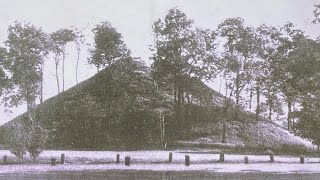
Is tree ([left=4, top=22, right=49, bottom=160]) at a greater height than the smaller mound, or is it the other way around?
tree ([left=4, top=22, right=49, bottom=160])

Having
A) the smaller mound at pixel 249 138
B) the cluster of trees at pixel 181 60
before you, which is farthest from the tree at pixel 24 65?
the smaller mound at pixel 249 138

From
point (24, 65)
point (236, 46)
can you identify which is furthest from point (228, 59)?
point (24, 65)

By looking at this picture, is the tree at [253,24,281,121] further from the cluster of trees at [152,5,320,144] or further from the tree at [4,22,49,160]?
the tree at [4,22,49,160]

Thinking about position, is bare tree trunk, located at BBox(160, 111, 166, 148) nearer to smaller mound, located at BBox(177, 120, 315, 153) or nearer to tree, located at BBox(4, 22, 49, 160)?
smaller mound, located at BBox(177, 120, 315, 153)

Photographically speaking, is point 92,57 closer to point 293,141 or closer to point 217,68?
point 217,68

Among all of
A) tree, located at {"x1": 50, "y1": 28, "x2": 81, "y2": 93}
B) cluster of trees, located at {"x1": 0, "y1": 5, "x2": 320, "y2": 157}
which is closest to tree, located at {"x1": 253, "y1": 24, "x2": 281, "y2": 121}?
cluster of trees, located at {"x1": 0, "y1": 5, "x2": 320, "y2": 157}

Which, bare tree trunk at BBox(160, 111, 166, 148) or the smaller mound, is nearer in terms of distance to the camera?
the smaller mound

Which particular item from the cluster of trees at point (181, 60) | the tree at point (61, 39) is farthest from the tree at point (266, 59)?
the tree at point (61, 39)

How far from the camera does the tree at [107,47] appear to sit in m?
54.6

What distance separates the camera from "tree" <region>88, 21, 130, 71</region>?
179ft

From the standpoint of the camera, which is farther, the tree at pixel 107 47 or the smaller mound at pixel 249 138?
the tree at pixel 107 47

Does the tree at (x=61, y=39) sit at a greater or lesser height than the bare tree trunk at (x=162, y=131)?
greater

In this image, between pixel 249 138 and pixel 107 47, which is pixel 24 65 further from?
pixel 249 138

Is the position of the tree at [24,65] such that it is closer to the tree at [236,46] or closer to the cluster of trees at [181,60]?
the cluster of trees at [181,60]
